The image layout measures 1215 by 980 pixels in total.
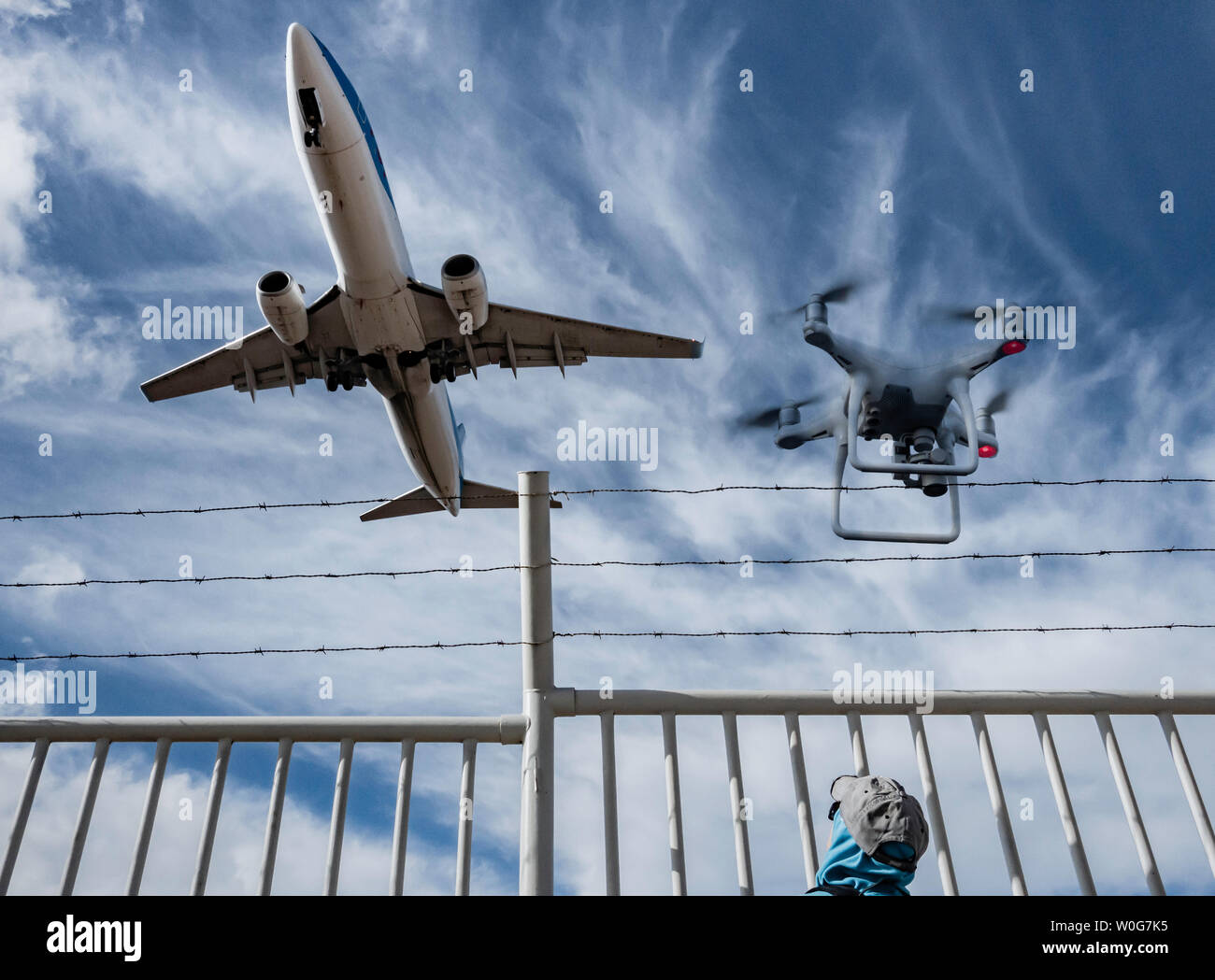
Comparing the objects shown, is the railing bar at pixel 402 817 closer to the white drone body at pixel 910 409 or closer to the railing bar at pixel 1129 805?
the railing bar at pixel 1129 805

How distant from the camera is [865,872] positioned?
9.62 feet

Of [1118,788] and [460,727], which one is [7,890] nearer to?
A: [460,727]

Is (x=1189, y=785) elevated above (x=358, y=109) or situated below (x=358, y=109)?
below

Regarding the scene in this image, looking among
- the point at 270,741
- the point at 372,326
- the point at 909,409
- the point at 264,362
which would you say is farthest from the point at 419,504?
the point at 270,741

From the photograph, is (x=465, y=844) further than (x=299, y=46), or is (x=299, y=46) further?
(x=299, y=46)

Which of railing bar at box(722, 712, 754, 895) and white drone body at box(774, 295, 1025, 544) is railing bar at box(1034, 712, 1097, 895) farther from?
white drone body at box(774, 295, 1025, 544)

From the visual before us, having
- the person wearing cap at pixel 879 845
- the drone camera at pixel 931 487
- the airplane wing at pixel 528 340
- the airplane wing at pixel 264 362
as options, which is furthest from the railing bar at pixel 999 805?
the airplane wing at pixel 264 362

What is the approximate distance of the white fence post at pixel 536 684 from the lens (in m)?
3.39

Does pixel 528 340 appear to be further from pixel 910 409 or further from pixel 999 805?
pixel 999 805

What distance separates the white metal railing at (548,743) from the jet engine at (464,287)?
612 inches

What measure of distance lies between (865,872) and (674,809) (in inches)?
31.0
